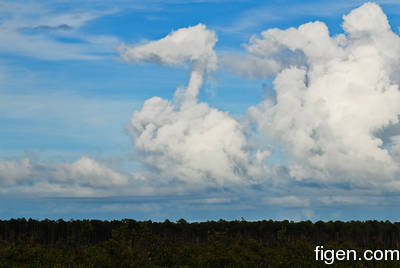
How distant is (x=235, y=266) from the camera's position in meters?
34.8

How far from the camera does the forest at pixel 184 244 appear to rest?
35000 mm

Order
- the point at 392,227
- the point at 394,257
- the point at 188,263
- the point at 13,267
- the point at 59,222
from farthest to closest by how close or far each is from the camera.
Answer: the point at 59,222
the point at 392,227
the point at 394,257
the point at 188,263
the point at 13,267

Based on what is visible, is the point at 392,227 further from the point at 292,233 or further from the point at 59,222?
the point at 59,222

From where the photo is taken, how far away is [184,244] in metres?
41.1

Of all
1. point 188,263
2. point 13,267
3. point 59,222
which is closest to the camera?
point 13,267

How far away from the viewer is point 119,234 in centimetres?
4341

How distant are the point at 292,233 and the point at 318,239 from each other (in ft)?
9.33

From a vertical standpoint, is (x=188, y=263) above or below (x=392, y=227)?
below

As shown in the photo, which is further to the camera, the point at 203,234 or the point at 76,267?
the point at 203,234

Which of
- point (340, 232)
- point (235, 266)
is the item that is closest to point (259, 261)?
point (235, 266)

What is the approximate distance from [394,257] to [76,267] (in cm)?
2452

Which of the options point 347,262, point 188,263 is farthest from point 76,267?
point 347,262

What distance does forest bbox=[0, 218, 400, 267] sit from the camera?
115ft

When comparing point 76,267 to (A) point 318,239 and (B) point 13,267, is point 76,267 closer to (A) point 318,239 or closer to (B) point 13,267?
(B) point 13,267
